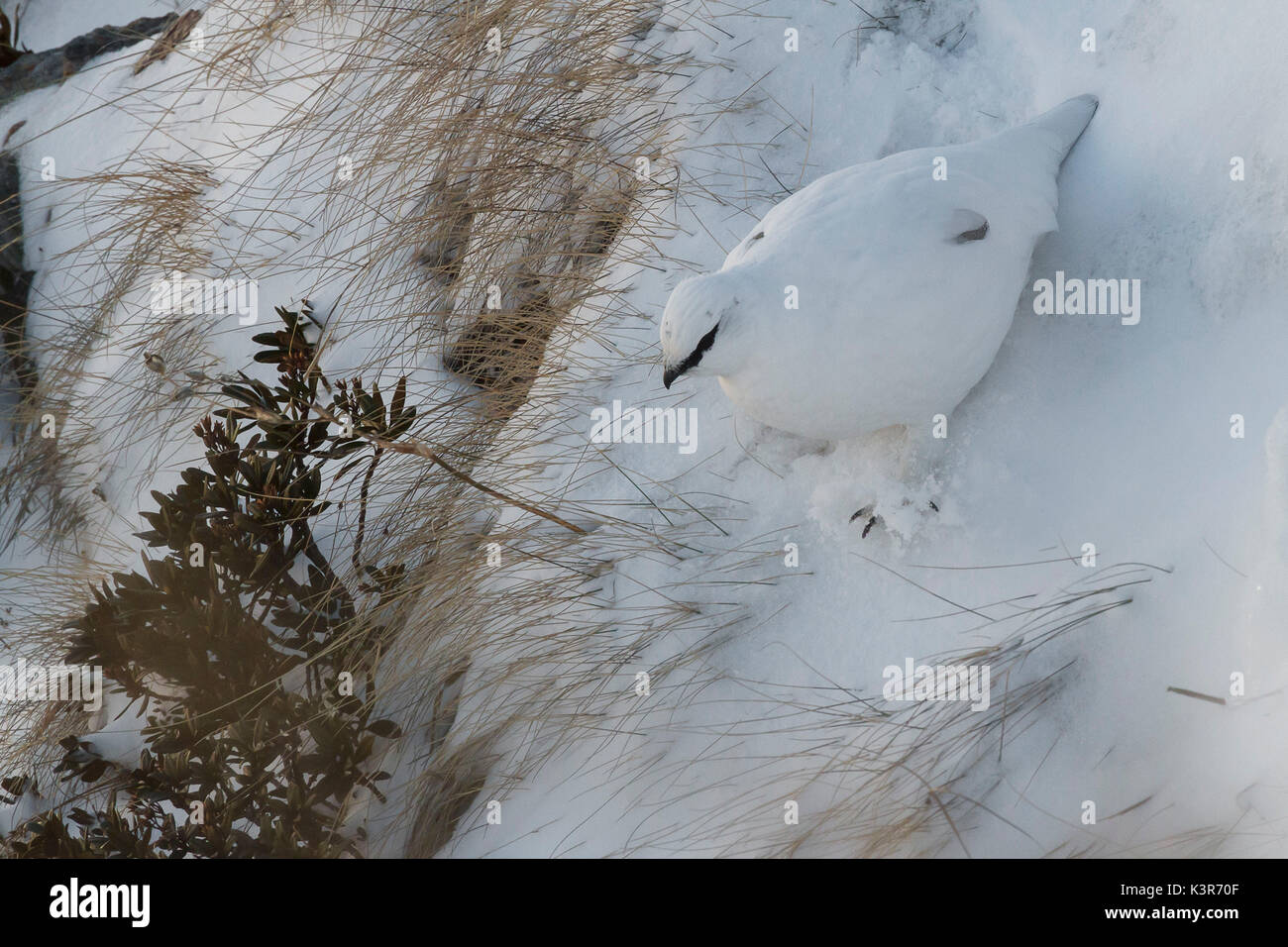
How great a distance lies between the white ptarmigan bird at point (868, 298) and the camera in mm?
1921

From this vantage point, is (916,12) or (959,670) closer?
(959,670)

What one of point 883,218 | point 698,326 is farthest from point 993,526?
point 698,326

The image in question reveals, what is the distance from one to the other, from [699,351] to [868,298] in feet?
1.25

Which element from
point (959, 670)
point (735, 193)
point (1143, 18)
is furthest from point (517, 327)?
point (1143, 18)

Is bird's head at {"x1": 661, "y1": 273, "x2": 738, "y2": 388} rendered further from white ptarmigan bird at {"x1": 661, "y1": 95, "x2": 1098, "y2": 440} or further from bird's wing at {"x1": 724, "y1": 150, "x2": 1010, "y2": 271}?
bird's wing at {"x1": 724, "y1": 150, "x2": 1010, "y2": 271}

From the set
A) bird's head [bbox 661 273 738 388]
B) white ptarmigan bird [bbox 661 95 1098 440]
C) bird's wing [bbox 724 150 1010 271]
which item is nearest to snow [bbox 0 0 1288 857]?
white ptarmigan bird [bbox 661 95 1098 440]

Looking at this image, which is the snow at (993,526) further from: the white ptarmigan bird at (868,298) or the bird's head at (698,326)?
the bird's head at (698,326)

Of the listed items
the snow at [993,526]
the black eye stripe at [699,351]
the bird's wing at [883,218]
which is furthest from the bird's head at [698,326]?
the snow at [993,526]

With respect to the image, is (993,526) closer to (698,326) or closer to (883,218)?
(883,218)

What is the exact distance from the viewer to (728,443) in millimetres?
2545

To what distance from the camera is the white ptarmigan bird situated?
1921mm

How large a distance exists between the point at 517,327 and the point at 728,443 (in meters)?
0.83

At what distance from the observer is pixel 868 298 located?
6.32 ft
